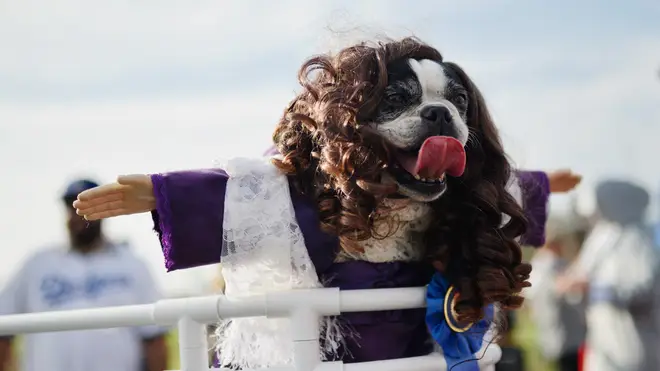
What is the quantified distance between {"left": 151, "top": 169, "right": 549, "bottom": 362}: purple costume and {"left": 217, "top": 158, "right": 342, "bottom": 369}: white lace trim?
20 mm

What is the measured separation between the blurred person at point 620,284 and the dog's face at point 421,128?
2198mm

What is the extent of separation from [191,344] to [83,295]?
1.60 meters

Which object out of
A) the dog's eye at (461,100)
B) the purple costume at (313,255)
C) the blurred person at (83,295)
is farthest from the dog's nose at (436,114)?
the blurred person at (83,295)

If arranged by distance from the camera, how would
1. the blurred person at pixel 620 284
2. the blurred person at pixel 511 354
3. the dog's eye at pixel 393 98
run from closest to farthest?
the dog's eye at pixel 393 98
the blurred person at pixel 620 284
the blurred person at pixel 511 354

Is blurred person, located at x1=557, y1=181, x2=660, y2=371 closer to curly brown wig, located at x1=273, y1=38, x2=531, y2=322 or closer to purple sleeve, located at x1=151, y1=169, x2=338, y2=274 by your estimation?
curly brown wig, located at x1=273, y1=38, x2=531, y2=322

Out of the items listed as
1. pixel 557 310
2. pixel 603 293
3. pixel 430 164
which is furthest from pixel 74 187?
pixel 557 310

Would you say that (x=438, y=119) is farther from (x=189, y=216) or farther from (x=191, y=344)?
(x=191, y=344)

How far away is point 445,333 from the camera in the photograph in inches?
65.1

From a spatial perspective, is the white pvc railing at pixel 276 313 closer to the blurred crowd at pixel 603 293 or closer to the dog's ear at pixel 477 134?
the dog's ear at pixel 477 134

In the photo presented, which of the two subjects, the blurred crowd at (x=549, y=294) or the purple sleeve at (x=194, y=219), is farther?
the blurred crowd at (x=549, y=294)

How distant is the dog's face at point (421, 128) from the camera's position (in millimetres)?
1545

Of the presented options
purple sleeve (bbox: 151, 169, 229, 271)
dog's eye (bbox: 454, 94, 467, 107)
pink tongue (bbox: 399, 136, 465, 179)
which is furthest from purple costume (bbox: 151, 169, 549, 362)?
→ dog's eye (bbox: 454, 94, 467, 107)

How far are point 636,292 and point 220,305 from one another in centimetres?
249

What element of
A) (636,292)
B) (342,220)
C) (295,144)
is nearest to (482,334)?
(342,220)
